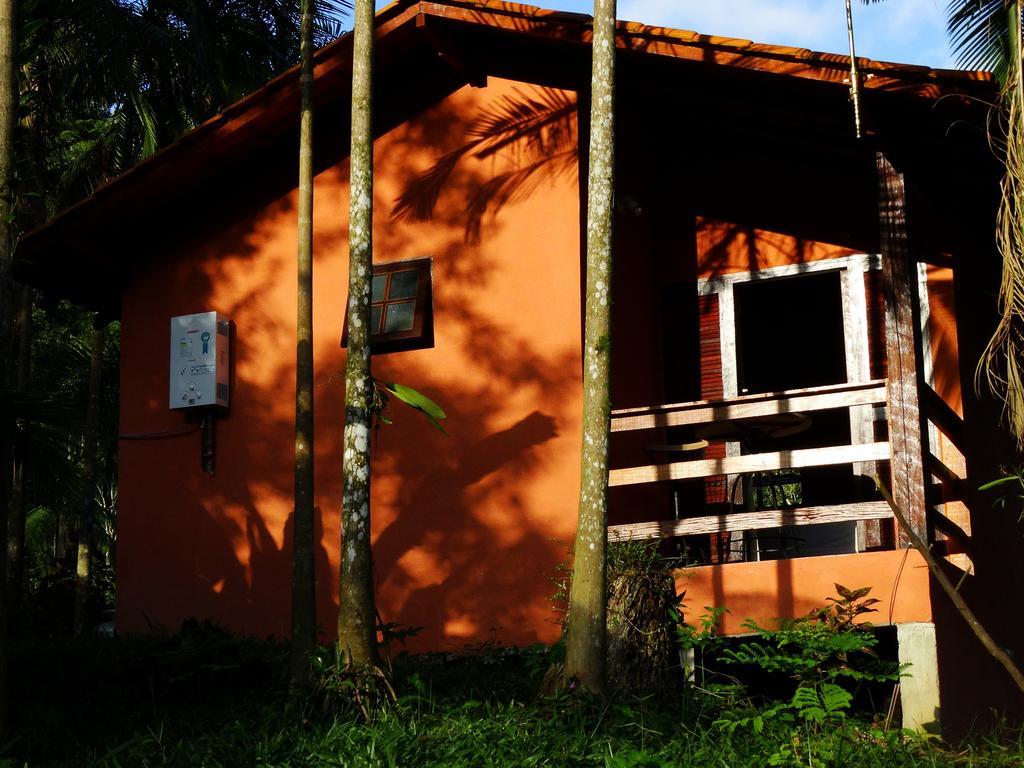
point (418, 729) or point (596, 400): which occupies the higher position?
point (596, 400)

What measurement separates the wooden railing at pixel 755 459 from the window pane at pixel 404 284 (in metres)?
2.08

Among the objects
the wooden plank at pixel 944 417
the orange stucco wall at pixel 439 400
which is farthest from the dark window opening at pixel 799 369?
the wooden plank at pixel 944 417

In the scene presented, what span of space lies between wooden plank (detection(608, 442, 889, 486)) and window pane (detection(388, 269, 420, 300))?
2.36 meters

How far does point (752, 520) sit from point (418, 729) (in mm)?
2694

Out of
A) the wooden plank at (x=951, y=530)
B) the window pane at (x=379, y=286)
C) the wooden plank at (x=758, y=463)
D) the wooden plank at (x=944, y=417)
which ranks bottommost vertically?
the wooden plank at (x=951, y=530)

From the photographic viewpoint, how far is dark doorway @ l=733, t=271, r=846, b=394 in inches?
491

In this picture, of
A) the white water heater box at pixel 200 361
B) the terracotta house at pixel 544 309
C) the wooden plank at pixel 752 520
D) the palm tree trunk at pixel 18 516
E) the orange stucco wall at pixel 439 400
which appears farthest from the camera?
the palm tree trunk at pixel 18 516

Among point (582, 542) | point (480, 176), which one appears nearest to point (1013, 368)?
point (582, 542)

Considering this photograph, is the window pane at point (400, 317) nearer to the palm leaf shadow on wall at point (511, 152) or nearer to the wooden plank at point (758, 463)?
the palm leaf shadow on wall at point (511, 152)

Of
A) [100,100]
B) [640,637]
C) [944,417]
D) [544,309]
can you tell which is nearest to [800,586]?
[640,637]

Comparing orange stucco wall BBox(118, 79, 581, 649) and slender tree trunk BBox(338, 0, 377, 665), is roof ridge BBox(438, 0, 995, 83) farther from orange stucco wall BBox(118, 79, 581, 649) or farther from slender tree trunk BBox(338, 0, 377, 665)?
slender tree trunk BBox(338, 0, 377, 665)

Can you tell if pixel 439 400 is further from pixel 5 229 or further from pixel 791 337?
pixel 791 337

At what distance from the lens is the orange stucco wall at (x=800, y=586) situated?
8.12 m

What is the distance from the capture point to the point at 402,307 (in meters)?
10.4
